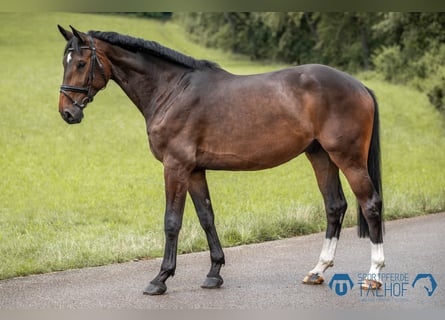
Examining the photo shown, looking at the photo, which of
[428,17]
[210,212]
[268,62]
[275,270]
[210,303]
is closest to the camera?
[210,303]

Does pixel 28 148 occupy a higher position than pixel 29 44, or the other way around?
pixel 29 44

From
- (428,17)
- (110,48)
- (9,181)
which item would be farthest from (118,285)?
(428,17)

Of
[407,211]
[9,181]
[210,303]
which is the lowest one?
[9,181]

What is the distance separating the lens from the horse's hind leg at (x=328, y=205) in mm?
5969

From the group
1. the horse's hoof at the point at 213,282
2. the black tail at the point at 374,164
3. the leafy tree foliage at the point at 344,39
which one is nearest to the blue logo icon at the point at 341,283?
the black tail at the point at 374,164

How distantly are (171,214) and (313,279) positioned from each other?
4.30 feet

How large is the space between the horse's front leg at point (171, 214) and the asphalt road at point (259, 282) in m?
0.12

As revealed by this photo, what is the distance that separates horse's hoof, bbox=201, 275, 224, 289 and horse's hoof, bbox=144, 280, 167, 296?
37cm

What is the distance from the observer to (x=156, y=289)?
18.8 feet

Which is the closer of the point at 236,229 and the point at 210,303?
the point at 210,303

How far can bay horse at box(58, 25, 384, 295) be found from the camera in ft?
18.7

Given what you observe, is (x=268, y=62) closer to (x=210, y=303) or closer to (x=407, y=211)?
(x=407, y=211)

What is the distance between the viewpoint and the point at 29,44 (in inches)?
719

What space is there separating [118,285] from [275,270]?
1.40 meters
